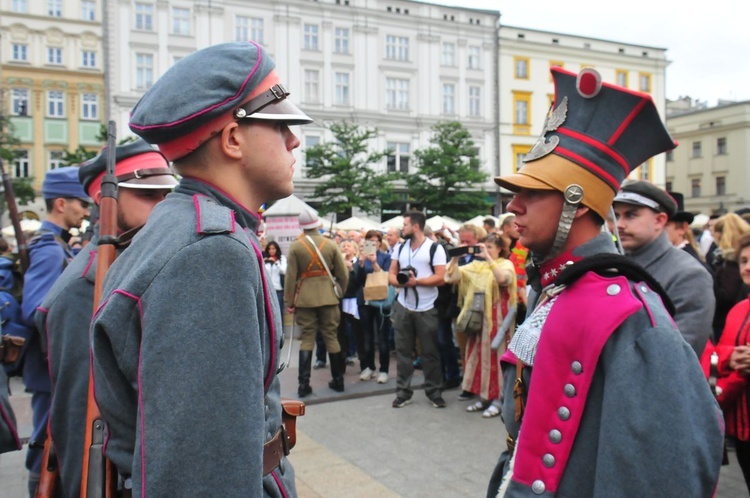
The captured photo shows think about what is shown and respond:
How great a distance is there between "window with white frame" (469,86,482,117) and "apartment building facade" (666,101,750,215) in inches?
830

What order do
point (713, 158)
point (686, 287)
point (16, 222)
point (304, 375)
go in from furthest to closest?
1. point (713, 158)
2. point (304, 375)
3. point (16, 222)
4. point (686, 287)

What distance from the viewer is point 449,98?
42.3 meters

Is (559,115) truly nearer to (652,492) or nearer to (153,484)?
(652,492)

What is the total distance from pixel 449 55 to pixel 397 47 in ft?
13.2

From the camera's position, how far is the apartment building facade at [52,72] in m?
35.6

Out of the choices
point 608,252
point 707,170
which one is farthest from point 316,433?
point 707,170

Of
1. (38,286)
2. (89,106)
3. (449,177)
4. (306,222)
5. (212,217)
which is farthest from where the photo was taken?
(449,177)

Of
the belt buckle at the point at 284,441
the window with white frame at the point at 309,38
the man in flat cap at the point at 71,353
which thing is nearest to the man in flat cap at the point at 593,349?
the belt buckle at the point at 284,441

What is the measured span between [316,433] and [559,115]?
5096 millimetres

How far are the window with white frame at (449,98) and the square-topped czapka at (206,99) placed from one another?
1649 inches

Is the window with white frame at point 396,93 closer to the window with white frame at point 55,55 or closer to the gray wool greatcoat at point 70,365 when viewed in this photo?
the window with white frame at point 55,55

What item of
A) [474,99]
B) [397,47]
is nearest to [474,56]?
[474,99]

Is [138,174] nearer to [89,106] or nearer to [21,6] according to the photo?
[89,106]

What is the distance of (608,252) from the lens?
1.83 m
